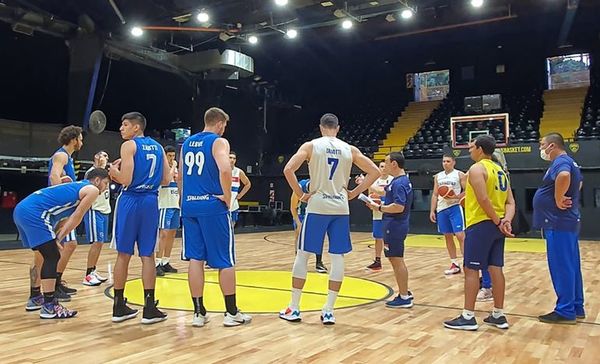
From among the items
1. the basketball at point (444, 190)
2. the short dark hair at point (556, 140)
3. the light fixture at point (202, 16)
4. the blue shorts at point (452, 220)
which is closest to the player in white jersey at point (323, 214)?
the short dark hair at point (556, 140)

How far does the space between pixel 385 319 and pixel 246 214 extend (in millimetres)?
14482

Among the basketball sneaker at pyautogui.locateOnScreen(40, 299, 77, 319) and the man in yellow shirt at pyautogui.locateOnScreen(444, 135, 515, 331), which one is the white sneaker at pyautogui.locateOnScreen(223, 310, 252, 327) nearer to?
the basketball sneaker at pyautogui.locateOnScreen(40, 299, 77, 319)

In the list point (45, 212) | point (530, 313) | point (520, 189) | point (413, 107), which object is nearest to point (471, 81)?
point (413, 107)

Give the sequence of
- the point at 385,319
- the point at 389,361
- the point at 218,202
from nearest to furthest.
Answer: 1. the point at 389,361
2. the point at 218,202
3. the point at 385,319

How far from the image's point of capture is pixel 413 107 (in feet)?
74.4

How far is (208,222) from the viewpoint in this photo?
4.09 metres

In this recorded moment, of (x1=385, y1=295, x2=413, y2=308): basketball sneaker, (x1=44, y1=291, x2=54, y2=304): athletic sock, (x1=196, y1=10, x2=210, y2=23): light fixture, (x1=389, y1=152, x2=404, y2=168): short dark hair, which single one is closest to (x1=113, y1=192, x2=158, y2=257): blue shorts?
(x1=44, y1=291, x2=54, y2=304): athletic sock

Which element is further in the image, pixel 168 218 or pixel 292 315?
pixel 168 218

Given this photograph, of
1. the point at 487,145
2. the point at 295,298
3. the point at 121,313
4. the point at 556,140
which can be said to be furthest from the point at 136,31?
the point at 556,140

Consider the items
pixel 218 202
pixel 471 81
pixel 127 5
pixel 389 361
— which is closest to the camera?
pixel 389 361

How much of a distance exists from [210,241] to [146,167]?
825 millimetres

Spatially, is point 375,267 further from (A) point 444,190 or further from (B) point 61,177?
(B) point 61,177

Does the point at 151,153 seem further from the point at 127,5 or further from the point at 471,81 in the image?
the point at 471,81

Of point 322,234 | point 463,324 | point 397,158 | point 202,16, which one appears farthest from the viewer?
point 202,16
